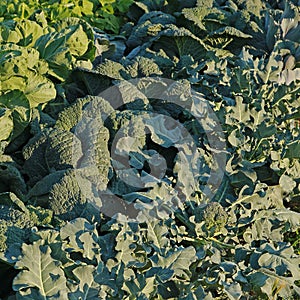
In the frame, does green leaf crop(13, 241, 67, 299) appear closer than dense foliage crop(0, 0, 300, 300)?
Yes

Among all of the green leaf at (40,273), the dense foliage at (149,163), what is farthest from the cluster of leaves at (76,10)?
the green leaf at (40,273)

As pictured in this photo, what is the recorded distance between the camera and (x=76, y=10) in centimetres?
539

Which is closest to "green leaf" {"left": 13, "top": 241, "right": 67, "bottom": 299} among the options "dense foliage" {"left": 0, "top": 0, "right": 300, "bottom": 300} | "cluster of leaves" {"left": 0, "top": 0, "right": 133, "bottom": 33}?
"dense foliage" {"left": 0, "top": 0, "right": 300, "bottom": 300}

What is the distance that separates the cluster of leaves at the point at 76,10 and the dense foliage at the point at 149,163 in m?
0.13

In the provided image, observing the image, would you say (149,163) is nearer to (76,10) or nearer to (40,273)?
(40,273)

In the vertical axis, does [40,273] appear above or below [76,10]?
above

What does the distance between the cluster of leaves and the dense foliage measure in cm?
13

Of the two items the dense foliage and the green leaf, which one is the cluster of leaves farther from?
the green leaf

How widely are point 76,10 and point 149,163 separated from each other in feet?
8.06

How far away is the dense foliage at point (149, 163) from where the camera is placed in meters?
2.71

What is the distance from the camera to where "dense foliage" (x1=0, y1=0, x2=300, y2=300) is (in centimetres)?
271

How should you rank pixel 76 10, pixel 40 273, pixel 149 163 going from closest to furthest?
1. pixel 40 273
2. pixel 149 163
3. pixel 76 10

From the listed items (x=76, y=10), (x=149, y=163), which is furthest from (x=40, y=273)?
(x=76, y=10)

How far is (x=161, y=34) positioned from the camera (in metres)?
4.61
